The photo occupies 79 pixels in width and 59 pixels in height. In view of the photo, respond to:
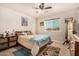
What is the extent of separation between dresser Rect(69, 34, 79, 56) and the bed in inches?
15.7

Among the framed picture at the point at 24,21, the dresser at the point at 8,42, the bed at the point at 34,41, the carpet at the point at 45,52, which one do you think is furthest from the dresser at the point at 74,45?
the dresser at the point at 8,42

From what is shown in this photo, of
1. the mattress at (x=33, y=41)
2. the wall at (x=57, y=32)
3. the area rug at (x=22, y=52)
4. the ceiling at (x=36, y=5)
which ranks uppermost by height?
the ceiling at (x=36, y=5)

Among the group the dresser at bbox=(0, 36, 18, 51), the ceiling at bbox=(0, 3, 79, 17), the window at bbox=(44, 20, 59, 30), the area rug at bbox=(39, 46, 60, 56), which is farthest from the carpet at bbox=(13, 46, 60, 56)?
the ceiling at bbox=(0, 3, 79, 17)

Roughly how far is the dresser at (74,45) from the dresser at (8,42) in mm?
946

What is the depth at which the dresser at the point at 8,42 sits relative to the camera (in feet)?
5.48

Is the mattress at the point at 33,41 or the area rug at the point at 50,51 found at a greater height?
the mattress at the point at 33,41

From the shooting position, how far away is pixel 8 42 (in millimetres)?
1713

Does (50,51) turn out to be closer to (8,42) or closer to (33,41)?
(33,41)

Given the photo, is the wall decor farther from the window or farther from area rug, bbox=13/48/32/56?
area rug, bbox=13/48/32/56

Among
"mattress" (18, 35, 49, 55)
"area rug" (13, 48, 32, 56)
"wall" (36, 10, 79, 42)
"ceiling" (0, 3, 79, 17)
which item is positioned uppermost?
"ceiling" (0, 3, 79, 17)

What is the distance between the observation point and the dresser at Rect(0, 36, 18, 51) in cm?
167

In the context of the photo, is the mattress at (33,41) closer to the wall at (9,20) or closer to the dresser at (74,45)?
the wall at (9,20)

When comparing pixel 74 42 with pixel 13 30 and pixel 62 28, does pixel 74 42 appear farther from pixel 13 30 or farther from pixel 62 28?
pixel 13 30

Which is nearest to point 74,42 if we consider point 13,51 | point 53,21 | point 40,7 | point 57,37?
point 57,37
